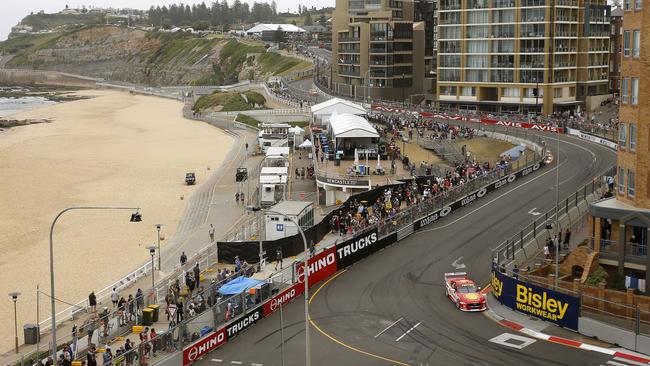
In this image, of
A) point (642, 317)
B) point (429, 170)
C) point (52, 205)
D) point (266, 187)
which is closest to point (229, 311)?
point (642, 317)

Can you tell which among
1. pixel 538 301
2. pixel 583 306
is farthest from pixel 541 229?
pixel 583 306

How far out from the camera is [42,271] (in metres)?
52.3

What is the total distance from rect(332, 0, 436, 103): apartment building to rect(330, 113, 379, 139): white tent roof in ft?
166

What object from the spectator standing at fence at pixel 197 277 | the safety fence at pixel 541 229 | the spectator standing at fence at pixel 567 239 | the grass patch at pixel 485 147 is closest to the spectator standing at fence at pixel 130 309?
the spectator standing at fence at pixel 197 277

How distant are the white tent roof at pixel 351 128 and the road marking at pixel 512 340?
3720 cm

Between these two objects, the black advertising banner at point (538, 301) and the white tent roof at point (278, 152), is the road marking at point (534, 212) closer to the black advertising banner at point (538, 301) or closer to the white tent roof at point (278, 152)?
the black advertising banner at point (538, 301)

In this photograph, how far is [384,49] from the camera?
132m

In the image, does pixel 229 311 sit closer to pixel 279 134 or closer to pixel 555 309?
pixel 555 309

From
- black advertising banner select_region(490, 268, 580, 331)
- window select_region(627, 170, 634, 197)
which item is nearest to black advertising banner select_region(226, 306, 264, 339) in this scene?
black advertising banner select_region(490, 268, 580, 331)

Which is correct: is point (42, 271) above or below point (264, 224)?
below

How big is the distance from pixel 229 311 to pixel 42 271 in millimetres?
22517

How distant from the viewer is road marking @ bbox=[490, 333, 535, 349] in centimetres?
3316

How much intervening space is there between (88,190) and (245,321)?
166 ft

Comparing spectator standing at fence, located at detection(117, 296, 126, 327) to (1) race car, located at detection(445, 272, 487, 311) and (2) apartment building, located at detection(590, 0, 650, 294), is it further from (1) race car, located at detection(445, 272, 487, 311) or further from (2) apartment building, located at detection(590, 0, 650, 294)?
(2) apartment building, located at detection(590, 0, 650, 294)
